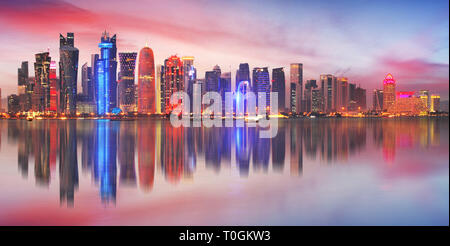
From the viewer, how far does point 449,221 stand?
12.3 metres

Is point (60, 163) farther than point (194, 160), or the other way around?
point (194, 160)

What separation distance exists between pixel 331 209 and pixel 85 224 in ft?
27.8

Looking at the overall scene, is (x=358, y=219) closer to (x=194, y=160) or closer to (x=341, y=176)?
(x=341, y=176)

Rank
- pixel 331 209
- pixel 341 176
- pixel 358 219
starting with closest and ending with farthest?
pixel 358 219 < pixel 331 209 < pixel 341 176
